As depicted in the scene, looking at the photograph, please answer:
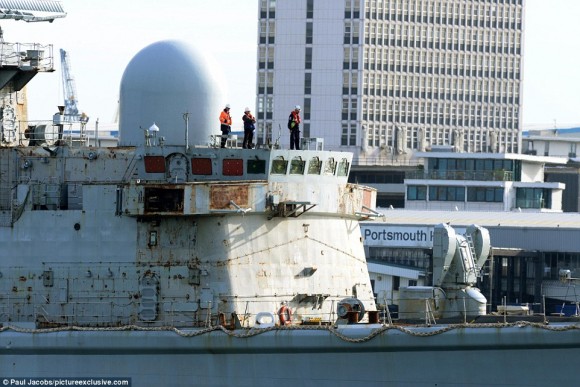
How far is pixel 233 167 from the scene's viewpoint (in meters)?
34.6

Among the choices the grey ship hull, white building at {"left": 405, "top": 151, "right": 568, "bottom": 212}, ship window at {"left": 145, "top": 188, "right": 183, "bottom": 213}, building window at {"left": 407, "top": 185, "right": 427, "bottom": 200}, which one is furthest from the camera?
building window at {"left": 407, "top": 185, "right": 427, "bottom": 200}

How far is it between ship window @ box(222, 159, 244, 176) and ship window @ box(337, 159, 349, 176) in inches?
101

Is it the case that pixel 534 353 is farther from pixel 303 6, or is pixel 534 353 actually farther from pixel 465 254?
pixel 303 6

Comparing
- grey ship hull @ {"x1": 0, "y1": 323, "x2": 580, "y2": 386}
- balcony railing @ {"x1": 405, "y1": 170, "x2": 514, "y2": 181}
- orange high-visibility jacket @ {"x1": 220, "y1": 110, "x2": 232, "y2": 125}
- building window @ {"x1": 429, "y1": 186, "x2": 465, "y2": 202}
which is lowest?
grey ship hull @ {"x1": 0, "y1": 323, "x2": 580, "y2": 386}

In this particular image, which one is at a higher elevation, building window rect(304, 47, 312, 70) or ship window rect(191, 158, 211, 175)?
building window rect(304, 47, 312, 70)

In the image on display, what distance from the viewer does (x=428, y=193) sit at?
94750mm

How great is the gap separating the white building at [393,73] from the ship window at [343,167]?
78.7 metres

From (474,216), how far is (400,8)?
44.1 m

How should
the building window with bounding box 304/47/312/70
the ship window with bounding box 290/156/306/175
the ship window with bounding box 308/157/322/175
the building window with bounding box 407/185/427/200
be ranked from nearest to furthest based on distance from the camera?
the ship window with bounding box 290/156/306/175
the ship window with bounding box 308/157/322/175
the building window with bounding box 407/185/427/200
the building window with bounding box 304/47/312/70

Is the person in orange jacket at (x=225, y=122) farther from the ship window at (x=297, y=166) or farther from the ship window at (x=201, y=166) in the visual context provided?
the ship window at (x=297, y=166)

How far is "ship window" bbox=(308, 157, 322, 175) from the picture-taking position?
34.9 meters

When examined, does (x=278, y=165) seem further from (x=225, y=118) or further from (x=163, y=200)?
(x=163, y=200)

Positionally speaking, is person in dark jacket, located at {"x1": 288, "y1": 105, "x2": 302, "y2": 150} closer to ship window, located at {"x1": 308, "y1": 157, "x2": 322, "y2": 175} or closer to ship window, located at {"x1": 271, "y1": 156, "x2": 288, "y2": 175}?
ship window, located at {"x1": 308, "y1": 157, "x2": 322, "y2": 175}

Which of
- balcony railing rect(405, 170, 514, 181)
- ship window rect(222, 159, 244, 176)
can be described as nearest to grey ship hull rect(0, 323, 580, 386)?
ship window rect(222, 159, 244, 176)
